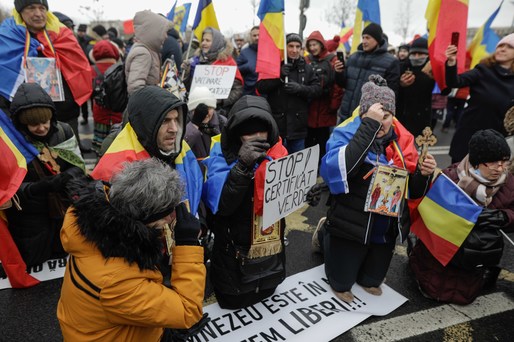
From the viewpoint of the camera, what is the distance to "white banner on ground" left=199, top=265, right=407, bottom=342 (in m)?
2.55

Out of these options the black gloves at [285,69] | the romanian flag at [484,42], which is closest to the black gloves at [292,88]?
the black gloves at [285,69]

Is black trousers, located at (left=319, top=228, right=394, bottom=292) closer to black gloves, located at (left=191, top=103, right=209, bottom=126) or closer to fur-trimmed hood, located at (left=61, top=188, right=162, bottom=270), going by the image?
black gloves, located at (left=191, top=103, right=209, bottom=126)

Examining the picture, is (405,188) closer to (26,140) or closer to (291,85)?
(291,85)

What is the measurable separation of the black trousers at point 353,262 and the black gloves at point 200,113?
1.54 m

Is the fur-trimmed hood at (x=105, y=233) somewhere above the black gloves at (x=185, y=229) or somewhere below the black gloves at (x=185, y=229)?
above

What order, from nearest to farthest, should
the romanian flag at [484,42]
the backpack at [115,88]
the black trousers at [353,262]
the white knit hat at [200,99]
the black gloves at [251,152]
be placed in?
the black gloves at [251,152], the black trousers at [353,262], the white knit hat at [200,99], the backpack at [115,88], the romanian flag at [484,42]

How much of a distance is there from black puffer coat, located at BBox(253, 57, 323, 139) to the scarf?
239 centimetres

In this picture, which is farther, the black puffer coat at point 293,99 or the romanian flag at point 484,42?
the romanian flag at point 484,42

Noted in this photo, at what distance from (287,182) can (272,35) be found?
9.08ft

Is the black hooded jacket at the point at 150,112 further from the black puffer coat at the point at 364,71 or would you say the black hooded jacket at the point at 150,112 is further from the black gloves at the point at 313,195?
the black puffer coat at the point at 364,71

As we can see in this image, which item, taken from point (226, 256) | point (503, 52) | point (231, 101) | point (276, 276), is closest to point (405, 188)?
point (276, 276)

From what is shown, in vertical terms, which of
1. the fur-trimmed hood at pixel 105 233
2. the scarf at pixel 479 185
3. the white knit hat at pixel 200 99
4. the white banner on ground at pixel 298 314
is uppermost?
the white knit hat at pixel 200 99

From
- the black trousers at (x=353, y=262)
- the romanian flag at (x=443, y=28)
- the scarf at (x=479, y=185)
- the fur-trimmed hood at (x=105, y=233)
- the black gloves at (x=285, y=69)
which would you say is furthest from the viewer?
the black gloves at (x=285, y=69)

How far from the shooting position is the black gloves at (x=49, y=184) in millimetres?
2832
